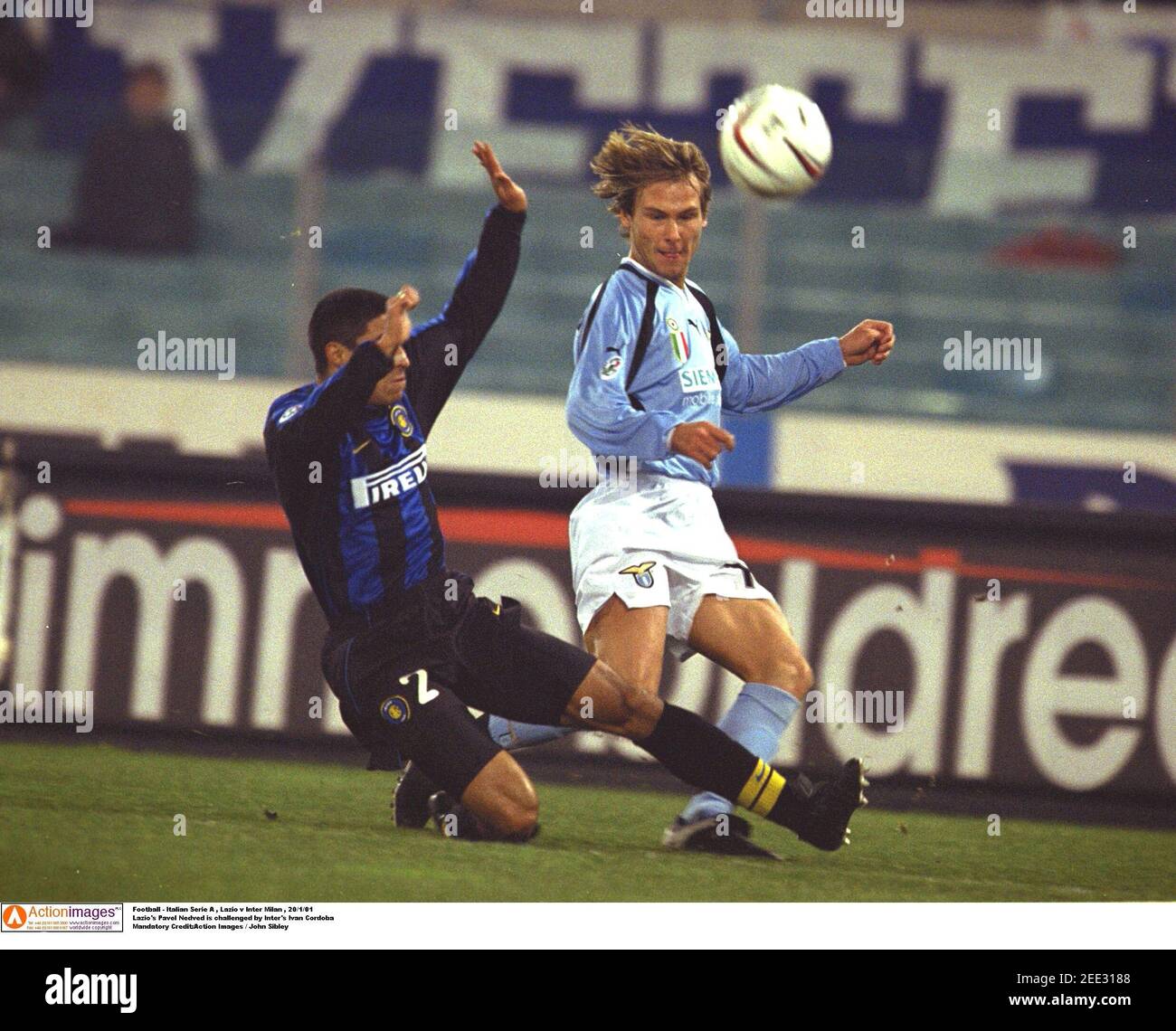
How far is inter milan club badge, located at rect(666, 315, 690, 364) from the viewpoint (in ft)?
13.3

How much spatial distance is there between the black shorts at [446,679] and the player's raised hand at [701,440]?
1.87 feet

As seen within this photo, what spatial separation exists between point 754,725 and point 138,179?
4.44 meters

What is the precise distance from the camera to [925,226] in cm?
947

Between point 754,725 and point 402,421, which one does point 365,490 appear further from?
point 754,725

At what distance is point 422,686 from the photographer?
3.86 metres

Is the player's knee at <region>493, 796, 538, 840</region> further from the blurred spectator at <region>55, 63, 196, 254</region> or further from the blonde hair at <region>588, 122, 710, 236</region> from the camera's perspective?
the blurred spectator at <region>55, 63, 196, 254</region>

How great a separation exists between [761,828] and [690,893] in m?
0.48

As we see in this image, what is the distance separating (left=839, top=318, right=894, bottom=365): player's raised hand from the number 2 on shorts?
4.36 feet

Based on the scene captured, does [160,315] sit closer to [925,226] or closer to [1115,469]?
[925,226]

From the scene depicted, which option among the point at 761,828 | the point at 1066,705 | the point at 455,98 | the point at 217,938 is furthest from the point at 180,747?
the point at 455,98

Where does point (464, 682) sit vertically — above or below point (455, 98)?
below

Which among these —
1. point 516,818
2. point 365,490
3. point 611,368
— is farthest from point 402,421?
point 516,818

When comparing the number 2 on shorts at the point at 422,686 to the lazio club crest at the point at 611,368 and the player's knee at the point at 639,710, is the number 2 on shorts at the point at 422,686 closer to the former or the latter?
the player's knee at the point at 639,710

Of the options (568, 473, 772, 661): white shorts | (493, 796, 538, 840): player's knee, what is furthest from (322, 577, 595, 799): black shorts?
(568, 473, 772, 661): white shorts
